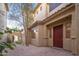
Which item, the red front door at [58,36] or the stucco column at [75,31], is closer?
the stucco column at [75,31]

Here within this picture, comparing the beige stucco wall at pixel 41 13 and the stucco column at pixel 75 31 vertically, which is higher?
the beige stucco wall at pixel 41 13

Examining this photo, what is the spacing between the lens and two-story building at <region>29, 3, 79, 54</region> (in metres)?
2.28

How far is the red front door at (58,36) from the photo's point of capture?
95.7 inches

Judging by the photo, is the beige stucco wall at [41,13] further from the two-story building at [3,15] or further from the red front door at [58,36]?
the two-story building at [3,15]

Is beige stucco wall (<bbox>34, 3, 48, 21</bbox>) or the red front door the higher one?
beige stucco wall (<bbox>34, 3, 48, 21</bbox>)

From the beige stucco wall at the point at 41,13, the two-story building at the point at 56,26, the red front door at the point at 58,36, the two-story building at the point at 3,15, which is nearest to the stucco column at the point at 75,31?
the two-story building at the point at 56,26

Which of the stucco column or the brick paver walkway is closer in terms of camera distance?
the stucco column

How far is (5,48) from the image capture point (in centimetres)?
240

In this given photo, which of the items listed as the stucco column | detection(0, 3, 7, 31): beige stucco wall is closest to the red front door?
the stucco column

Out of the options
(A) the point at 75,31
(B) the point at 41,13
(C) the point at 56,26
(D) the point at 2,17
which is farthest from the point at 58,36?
(D) the point at 2,17

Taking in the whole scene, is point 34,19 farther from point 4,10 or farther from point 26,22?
point 4,10

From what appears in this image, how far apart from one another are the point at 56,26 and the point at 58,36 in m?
0.17

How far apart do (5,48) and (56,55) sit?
84 cm

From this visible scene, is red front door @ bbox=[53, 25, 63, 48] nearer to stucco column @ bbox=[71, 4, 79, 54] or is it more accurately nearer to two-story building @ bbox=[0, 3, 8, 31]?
stucco column @ bbox=[71, 4, 79, 54]
